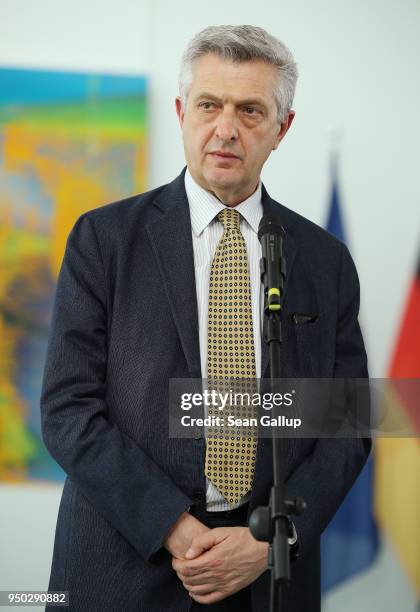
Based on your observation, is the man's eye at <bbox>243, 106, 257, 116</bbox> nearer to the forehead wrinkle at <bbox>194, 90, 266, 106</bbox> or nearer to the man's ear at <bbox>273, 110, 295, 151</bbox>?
the forehead wrinkle at <bbox>194, 90, 266, 106</bbox>

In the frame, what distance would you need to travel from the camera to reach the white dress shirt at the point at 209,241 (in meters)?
1.87

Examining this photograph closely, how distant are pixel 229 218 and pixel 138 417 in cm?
56

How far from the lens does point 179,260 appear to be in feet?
6.24

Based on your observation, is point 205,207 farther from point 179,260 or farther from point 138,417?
point 138,417

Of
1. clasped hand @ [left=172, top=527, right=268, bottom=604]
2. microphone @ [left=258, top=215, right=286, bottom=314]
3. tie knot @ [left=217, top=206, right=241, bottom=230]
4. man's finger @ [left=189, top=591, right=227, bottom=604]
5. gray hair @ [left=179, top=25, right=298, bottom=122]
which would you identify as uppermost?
gray hair @ [left=179, top=25, right=298, bottom=122]

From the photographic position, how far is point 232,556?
1.68 metres

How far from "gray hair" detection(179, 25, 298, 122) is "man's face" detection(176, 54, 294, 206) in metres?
0.02

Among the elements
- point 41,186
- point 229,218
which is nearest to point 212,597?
point 229,218

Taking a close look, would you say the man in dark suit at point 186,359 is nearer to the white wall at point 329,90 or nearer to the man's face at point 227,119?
the man's face at point 227,119

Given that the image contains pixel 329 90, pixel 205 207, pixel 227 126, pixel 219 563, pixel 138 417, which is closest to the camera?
pixel 219 563

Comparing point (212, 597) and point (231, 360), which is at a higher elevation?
point (231, 360)

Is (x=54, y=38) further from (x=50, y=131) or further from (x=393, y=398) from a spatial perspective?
(x=393, y=398)

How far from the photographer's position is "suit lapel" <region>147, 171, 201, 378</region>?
1818 mm

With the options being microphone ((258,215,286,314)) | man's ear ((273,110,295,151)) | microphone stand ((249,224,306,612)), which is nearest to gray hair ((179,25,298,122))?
man's ear ((273,110,295,151))
